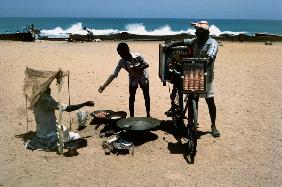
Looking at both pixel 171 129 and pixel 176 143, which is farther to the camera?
pixel 171 129

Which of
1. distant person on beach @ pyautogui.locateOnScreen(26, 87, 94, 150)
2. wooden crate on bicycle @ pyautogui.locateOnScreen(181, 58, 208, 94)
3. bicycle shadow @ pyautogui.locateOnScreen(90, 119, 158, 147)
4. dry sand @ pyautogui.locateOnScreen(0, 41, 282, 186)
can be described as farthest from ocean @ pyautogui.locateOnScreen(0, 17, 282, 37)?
wooden crate on bicycle @ pyautogui.locateOnScreen(181, 58, 208, 94)

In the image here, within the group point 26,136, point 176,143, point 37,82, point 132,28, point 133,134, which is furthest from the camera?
point 132,28

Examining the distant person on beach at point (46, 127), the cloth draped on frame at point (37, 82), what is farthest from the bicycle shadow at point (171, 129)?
the cloth draped on frame at point (37, 82)

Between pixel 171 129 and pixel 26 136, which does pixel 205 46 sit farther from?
pixel 26 136

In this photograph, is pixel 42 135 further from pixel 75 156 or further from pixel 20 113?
pixel 20 113

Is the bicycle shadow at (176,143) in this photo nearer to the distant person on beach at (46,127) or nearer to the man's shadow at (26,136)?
the distant person on beach at (46,127)

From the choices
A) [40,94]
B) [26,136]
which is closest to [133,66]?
[40,94]

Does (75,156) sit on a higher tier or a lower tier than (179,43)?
lower

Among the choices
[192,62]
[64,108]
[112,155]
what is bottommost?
[112,155]

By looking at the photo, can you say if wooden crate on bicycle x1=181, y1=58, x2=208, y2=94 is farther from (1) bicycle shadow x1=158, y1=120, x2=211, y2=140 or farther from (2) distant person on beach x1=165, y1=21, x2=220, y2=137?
(1) bicycle shadow x1=158, y1=120, x2=211, y2=140

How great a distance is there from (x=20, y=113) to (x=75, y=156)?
10.5 feet

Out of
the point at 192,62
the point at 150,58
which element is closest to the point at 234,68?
the point at 150,58

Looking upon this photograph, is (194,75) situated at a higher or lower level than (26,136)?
higher

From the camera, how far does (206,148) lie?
6559 mm
